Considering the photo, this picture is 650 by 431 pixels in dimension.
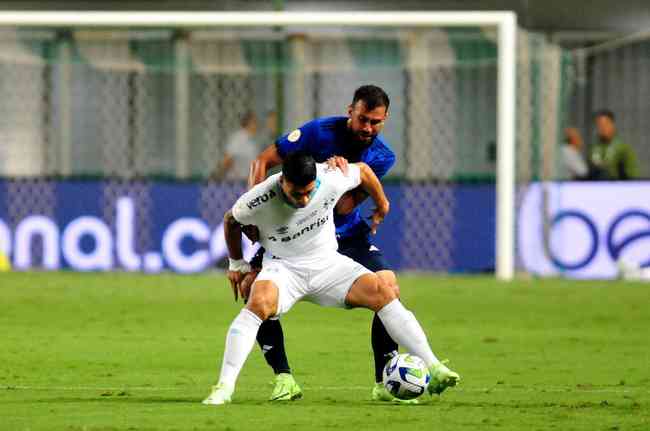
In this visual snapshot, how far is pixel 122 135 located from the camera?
20.4 metres

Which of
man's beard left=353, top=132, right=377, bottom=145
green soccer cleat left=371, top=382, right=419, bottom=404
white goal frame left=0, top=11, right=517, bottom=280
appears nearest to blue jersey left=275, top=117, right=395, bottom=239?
man's beard left=353, top=132, right=377, bottom=145

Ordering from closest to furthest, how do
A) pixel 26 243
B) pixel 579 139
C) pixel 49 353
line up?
pixel 49 353
pixel 26 243
pixel 579 139

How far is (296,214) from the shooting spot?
341 inches

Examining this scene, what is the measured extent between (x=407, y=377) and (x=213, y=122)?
12.1 m

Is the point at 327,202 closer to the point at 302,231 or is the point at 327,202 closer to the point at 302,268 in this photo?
the point at 302,231

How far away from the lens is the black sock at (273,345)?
905 cm

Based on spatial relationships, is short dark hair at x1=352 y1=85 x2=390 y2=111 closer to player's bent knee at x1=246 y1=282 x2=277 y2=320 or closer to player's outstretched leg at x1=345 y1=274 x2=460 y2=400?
player's outstretched leg at x1=345 y1=274 x2=460 y2=400

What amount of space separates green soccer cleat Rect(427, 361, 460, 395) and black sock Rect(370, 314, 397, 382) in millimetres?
583

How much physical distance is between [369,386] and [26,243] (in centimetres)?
1033

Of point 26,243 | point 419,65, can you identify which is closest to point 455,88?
point 419,65

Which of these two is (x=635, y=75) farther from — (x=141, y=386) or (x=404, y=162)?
(x=141, y=386)

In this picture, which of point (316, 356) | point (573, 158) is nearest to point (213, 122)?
point (573, 158)

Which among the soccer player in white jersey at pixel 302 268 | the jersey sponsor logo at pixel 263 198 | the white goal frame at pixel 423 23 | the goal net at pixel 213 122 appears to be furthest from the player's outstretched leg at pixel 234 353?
the goal net at pixel 213 122

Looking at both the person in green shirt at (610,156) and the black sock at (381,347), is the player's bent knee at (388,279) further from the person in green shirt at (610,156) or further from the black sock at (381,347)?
the person in green shirt at (610,156)
